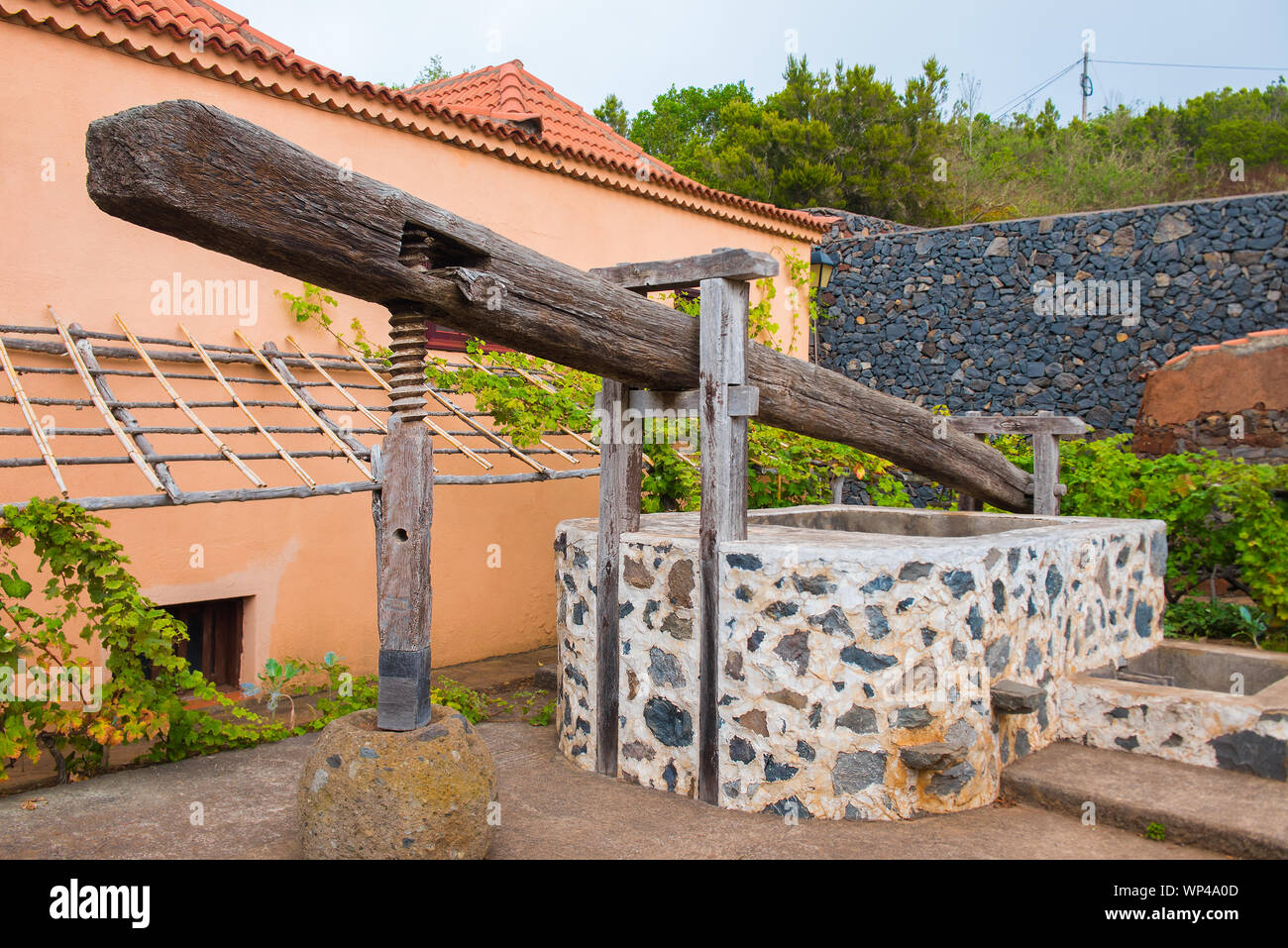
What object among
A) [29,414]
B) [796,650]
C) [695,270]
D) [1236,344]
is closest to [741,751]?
[796,650]


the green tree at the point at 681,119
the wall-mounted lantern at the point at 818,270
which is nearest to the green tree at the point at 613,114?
the green tree at the point at 681,119

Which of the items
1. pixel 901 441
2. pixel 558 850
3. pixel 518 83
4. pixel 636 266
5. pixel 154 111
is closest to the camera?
pixel 154 111

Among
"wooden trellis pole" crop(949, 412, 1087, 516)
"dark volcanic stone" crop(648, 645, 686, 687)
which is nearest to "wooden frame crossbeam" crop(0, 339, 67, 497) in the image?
"dark volcanic stone" crop(648, 645, 686, 687)

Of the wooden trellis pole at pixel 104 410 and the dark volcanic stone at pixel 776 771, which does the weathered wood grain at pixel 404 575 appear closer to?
the dark volcanic stone at pixel 776 771

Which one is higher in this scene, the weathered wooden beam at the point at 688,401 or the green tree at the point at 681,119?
the green tree at the point at 681,119

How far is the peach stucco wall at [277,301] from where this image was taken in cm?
623

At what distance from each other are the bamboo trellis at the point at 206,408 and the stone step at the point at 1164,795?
3807 mm

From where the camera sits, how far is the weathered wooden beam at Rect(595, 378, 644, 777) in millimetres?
5207

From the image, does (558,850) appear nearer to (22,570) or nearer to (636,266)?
(636,266)

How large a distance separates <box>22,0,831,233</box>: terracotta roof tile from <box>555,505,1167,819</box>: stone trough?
4.68m

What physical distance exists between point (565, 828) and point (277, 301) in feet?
16.1

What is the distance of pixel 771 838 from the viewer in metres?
4.34

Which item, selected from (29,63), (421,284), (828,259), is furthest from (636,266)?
(828,259)
